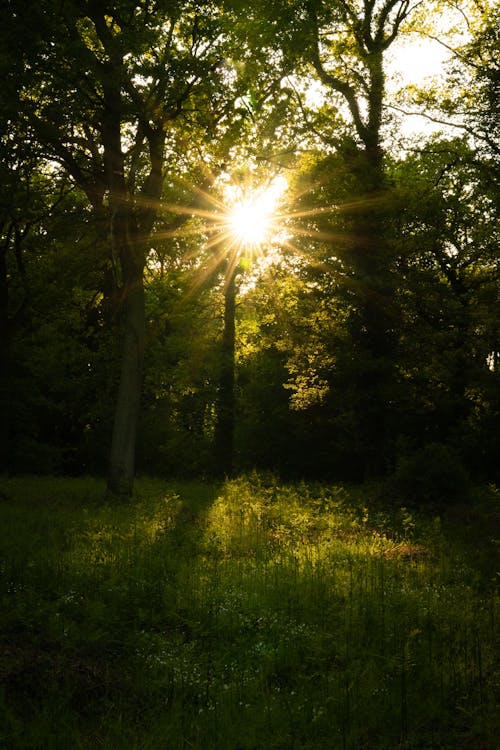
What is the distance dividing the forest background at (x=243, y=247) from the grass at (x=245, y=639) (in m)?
7.16

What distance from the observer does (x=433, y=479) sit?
56.7 ft

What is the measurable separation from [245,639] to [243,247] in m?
23.0

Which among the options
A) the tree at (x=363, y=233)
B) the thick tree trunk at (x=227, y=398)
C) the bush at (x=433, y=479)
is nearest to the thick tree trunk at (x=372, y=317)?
the tree at (x=363, y=233)

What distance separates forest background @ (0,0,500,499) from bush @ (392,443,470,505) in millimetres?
82

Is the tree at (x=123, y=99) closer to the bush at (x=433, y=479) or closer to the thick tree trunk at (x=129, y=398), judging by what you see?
the thick tree trunk at (x=129, y=398)

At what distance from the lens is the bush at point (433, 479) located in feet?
56.2

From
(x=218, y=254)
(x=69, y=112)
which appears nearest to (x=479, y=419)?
(x=218, y=254)

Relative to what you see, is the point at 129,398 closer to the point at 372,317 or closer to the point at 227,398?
the point at 372,317

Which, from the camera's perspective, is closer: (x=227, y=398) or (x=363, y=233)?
(x=363, y=233)

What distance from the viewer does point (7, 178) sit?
52.3ft

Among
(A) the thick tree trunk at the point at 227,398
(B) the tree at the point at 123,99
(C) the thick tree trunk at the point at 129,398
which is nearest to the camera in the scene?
(B) the tree at the point at 123,99

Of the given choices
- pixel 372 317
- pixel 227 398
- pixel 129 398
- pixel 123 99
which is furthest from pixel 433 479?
pixel 227 398

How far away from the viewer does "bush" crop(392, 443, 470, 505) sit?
17141 mm

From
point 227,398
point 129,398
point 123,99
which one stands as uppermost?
point 123,99
